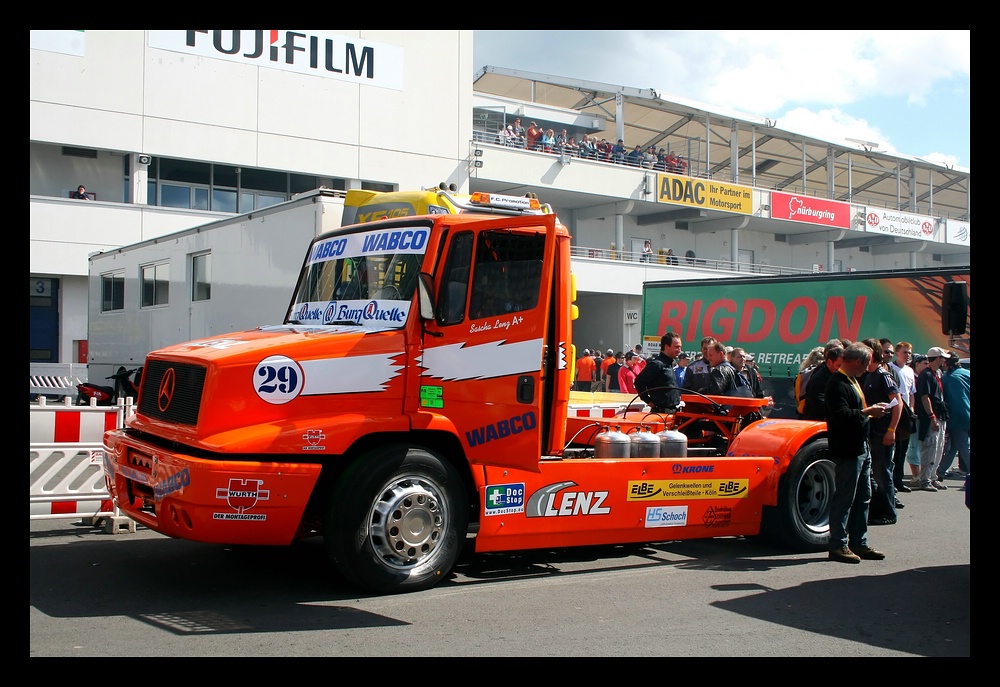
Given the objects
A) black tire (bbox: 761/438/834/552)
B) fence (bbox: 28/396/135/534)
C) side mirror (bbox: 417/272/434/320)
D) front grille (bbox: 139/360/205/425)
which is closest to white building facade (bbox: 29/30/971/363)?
fence (bbox: 28/396/135/534)

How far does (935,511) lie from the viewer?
10914 mm

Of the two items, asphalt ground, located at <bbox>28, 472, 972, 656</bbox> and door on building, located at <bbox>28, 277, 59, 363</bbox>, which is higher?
door on building, located at <bbox>28, 277, 59, 363</bbox>

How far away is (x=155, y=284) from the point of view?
56.4 feet

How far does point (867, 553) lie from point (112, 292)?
54.9 feet

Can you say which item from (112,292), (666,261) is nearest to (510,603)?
(112,292)

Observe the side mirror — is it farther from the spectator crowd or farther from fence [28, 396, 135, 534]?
the spectator crowd

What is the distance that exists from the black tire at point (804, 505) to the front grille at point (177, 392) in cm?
514

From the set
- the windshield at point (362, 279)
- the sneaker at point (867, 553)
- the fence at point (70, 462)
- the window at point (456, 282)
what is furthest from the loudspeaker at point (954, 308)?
the fence at point (70, 462)

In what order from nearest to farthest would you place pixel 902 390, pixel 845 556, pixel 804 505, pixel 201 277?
pixel 845 556 < pixel 804 505 < pixel 902 390 < pixel 201 277

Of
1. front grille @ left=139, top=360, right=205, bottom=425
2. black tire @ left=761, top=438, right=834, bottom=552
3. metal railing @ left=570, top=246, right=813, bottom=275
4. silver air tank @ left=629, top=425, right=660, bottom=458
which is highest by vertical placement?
metal railing @ left=570, top=246, right=813, bottom=275

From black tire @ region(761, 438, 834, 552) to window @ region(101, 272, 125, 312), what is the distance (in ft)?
48.7

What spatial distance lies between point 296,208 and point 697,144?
39.6 metres

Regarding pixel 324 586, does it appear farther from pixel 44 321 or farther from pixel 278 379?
pixel 44 321

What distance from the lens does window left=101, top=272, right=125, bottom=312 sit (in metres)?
19.2
